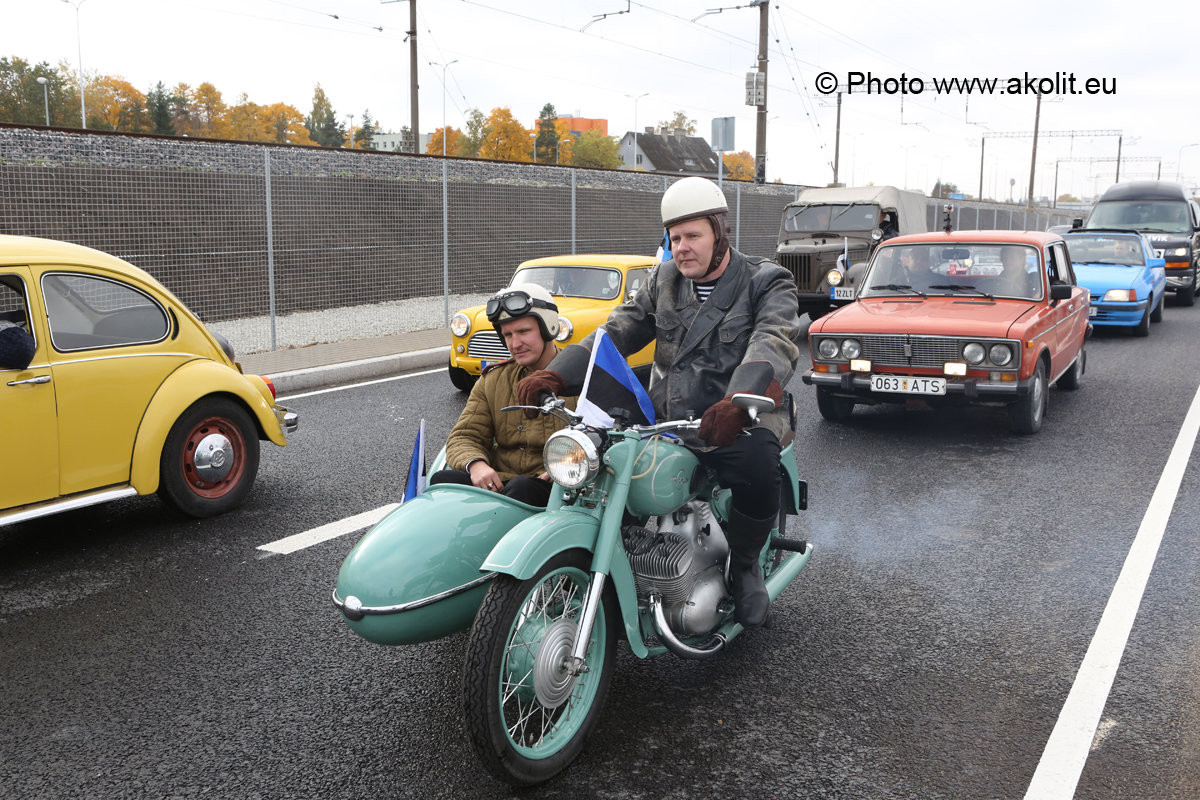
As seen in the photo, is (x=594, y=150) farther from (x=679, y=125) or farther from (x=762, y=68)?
(x=762, y=68)

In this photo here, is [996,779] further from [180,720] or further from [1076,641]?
[180,720]

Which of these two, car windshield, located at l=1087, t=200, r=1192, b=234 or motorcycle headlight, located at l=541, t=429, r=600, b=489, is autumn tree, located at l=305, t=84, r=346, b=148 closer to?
car windshield, located at l=1087, t=200, r=1192, b=234

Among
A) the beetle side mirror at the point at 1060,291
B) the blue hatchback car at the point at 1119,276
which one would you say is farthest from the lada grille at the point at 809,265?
the beetle side mirror at the point at 1060,291

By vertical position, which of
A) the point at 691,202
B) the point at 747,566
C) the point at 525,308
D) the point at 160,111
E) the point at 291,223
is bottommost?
the point at 747,566

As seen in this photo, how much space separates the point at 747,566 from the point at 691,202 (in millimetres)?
1377

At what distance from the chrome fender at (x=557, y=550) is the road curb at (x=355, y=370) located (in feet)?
26.3

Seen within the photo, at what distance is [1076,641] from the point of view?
4145mm

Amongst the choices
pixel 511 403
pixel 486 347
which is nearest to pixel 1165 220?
pixel 486 347

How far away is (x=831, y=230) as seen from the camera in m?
17.3

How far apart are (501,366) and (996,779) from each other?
2399 mm

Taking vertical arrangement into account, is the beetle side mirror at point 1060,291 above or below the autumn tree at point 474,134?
below

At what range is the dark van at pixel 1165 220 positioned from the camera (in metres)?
19.5

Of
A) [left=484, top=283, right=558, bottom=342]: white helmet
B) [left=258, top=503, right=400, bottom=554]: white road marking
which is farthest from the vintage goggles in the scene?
[left=258, top=503, right=400, bottom=554]: white road marking

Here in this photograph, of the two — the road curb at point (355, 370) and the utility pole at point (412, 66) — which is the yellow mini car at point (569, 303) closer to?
the road curb at point (355, 370)
